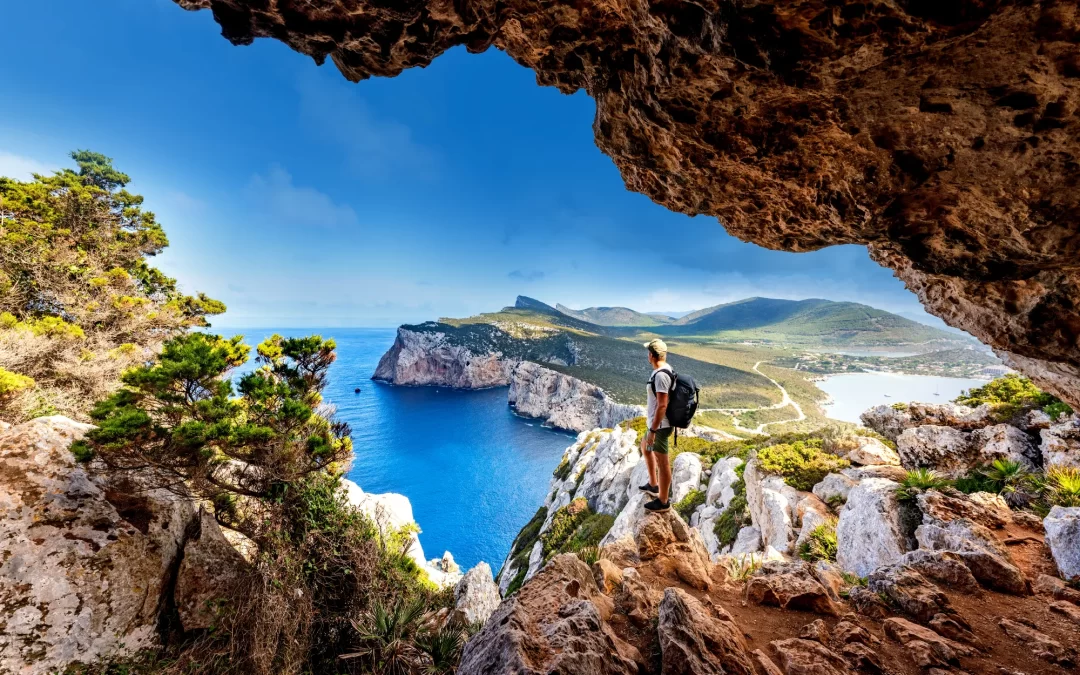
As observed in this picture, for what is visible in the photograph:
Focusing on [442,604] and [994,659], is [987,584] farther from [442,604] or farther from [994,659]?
[442,604]

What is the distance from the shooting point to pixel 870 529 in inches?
323

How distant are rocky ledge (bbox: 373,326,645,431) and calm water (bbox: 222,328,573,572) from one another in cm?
480

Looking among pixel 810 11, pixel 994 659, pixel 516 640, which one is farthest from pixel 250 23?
pixel 994 659

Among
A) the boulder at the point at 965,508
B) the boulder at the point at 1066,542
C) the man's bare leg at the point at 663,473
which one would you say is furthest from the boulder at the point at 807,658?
the boulder at the point at 965,508

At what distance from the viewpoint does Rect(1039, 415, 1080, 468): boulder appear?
7797 mm

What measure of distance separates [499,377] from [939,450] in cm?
10690

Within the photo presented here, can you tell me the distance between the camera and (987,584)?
5168 millimetres

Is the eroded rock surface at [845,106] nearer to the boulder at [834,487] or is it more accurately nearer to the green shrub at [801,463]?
the boulder at [834,487]

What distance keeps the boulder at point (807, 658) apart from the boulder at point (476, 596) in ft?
34.6

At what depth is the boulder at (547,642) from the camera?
315 cm

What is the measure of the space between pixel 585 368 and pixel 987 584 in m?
90.2

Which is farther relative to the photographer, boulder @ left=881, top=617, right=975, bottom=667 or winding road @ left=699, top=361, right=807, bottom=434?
winding road @ left=699, top=361, right=807, bottom=434

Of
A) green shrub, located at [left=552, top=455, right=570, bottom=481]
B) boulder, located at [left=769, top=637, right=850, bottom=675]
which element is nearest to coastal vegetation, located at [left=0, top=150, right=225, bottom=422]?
boulder, located at [left=769, top=637, right=850, bottom=675]

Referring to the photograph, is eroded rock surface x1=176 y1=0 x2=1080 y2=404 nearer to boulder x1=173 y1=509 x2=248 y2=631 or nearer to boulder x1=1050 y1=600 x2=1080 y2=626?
boulder x1=1050 y1=600 x2=1080 y2=626
